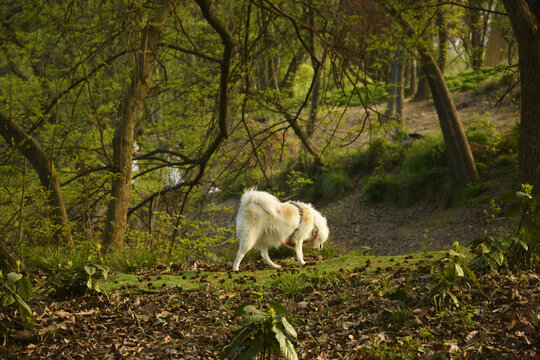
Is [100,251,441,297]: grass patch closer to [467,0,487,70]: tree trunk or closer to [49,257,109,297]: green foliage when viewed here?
[49,257,109,297]: green foliage

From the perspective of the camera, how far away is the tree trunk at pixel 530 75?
21.2 ft

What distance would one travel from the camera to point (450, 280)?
15.5 ft

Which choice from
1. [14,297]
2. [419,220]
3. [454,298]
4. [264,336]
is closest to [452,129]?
[419,220]

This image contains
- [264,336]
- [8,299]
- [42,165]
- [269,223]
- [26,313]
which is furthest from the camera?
[42,165]

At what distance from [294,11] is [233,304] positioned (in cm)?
753

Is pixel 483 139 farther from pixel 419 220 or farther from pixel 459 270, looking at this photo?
pixel 459 270

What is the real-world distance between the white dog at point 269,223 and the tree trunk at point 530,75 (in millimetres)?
3199

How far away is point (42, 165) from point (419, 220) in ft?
34.5

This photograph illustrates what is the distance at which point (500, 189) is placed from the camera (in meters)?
13.0

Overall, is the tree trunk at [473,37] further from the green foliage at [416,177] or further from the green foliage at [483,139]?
the green foliage at [416,177]

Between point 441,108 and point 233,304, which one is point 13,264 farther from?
point 441,108

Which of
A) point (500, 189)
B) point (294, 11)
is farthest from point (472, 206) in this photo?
point (294, 11)

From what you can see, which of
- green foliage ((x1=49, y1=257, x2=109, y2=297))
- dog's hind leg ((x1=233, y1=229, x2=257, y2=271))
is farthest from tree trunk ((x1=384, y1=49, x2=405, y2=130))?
green foliage ((x1=49, y1=257, x2=109, y2=297))

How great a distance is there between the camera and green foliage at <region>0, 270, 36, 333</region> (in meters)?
4.01
